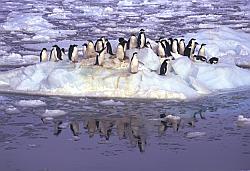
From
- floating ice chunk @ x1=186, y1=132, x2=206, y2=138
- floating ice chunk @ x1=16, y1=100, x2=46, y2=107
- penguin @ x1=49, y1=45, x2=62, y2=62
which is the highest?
penguin @ x1=49, y1=45, x2=62, y2=62

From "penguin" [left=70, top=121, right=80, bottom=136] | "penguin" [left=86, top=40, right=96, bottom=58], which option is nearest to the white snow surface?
"penguin" [left=86, top=40, right=96, bottom=58]

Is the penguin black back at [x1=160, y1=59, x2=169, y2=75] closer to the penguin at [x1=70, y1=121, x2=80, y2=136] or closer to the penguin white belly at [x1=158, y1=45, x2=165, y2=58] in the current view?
the penguin white belly at [x1=158, y1=45, x2=165, y2=58]

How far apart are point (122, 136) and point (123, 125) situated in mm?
659

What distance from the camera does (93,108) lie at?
41.5 feet

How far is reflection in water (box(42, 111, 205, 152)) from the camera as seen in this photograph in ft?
35.7

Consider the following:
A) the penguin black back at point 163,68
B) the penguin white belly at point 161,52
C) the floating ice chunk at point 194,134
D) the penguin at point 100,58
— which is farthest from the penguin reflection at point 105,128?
the penguin white belly at point 161,52

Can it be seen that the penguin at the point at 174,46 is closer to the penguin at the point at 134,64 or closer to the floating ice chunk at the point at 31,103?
the penguin at the point at 134,64

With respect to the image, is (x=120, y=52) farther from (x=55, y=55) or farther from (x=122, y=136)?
(x=122, y=136)

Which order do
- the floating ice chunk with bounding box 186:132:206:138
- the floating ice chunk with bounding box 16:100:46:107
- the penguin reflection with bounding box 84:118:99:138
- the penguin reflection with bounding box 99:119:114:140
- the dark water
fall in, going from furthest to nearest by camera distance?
the floating ice chunk with bounding box 16:100:46:107 < the penguin reflection with bounding box 84:118:99:138 < the penguin reflection with bounding box 99:119:114:140 < the floating ice chunk with bounding box 186:132:206:138 < the dark water

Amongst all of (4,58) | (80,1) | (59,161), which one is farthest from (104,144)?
(80,1)

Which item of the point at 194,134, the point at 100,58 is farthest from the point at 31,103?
the point at 194,134

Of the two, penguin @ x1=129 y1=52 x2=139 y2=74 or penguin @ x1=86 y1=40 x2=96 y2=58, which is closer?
penguin @ x1=129 y1=52 x2=139 y2=74

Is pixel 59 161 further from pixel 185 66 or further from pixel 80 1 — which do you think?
pixel 80 1

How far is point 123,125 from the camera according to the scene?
11.5 metres
